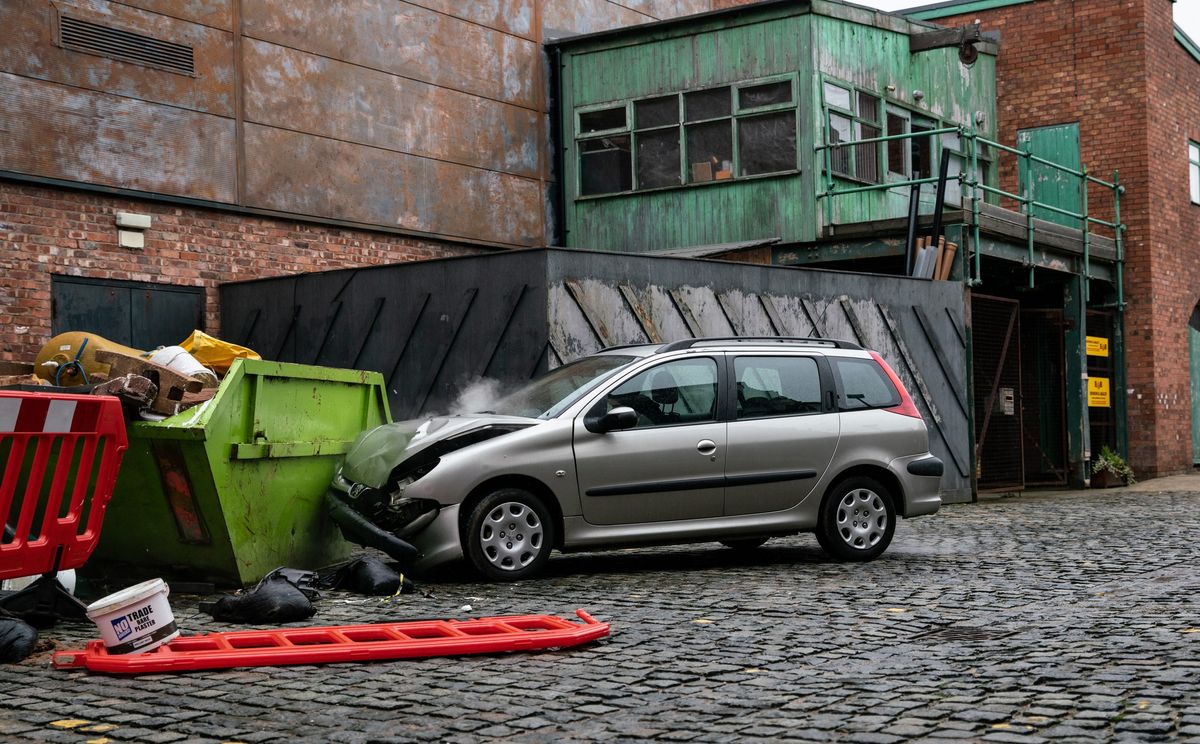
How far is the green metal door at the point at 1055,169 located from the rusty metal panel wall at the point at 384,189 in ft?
29.4

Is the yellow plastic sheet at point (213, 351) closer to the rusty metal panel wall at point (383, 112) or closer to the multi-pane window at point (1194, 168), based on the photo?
the rusty metal panel wall at point (383, 112)

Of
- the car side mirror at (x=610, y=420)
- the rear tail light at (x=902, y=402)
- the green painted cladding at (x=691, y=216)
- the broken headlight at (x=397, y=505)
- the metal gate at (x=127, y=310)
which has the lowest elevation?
the broken headlight at (x=397, y=505)

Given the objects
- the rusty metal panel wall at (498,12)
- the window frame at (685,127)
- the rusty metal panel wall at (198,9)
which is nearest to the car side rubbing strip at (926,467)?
the window frame at (685,127)

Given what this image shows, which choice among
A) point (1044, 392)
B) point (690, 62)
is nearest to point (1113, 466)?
point (1044, 392)

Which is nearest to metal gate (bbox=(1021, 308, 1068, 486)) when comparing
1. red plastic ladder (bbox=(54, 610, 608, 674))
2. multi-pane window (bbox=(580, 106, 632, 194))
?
multi-pane window (bbox=(580, 106, 632, 194))

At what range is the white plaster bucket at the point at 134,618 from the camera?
6.31 metres

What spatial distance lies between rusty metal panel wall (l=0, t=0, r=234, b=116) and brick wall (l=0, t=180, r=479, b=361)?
1.31m

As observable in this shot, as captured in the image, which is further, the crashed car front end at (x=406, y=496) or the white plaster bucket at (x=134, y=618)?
the crashed car front end at (x=406, y=496)

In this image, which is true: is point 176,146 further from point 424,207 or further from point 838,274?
point 838,274

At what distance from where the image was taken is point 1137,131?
23.3 meters

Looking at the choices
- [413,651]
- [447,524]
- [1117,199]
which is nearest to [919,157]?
[1117,199]

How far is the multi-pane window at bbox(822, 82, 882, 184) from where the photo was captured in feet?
66.9

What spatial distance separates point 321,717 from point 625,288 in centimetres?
951

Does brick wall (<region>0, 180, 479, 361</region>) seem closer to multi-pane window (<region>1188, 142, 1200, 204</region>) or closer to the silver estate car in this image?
the silver estate car
